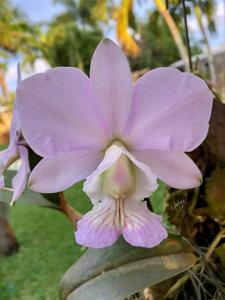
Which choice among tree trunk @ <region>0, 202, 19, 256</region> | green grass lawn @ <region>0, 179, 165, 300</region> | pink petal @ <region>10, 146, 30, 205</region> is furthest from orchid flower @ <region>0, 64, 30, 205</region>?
tree trunk @ <region>0, 202, 19, 256</region>

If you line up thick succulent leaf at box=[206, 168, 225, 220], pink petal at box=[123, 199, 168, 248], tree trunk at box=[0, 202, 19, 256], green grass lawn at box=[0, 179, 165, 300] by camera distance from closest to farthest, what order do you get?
pink petal at box=[123, 199, 168, 248] < thick succulent leaf at box=[206, 168, 225, 220] < green grass lawn at box=[0, 179, 165, 300] < tree trunk at box=[0, 202, 19, 256]

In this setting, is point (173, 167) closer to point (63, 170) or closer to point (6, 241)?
point (63, 170)

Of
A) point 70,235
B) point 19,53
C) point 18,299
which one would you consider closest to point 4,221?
point 70,235

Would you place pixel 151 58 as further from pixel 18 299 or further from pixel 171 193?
pixel 171 193

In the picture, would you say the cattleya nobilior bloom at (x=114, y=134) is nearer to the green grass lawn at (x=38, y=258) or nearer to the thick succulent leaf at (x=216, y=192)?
the thick succulent leaf at (x=216, y=192)

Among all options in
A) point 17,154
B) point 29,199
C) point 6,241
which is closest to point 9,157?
point 17,154

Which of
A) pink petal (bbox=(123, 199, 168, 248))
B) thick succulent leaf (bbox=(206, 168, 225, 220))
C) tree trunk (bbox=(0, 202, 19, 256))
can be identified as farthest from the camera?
tree trunk (bbox=(0, 202, 19, 256))

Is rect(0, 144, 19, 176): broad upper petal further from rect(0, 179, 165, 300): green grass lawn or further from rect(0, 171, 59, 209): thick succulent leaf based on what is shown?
rect(0, 179, 165, 300): green grass lawn
